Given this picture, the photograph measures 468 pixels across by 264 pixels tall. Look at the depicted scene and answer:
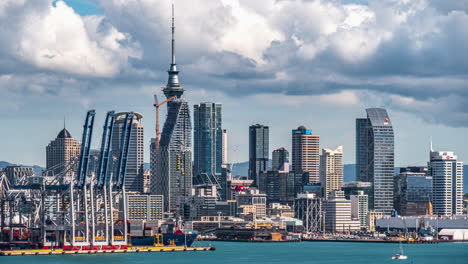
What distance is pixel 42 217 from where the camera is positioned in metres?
166

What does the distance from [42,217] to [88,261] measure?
22569 mm

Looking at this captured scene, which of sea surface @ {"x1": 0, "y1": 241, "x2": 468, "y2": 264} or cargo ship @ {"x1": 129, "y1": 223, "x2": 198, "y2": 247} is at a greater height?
cargo ship @ {"x1": 129, "y1": 223, "x2": 198, "y2": 247}

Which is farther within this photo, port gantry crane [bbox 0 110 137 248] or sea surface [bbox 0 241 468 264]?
port gantry crane [bbox 0 110 137 248]

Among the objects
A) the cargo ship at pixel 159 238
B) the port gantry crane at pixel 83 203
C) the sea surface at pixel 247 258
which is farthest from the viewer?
the cargo ship at pixel 159 238

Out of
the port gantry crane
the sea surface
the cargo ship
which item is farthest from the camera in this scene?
the cargo ship

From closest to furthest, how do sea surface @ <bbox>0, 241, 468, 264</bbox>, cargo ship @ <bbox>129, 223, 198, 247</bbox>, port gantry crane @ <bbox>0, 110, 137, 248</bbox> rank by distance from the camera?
sea surface @ <bbox>0, 241, 468, 264</bbox> < port gantry crane @ <bbox>0, 110, 137, 248</bbox> < cargo ship @ <bbox>129, 223, 198, 247</bbox>

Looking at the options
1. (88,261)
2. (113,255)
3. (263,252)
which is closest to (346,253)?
(263,252)

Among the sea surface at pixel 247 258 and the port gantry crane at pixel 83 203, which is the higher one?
the port gantry crane at pixel 83 203

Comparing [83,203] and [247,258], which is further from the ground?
[83,203]

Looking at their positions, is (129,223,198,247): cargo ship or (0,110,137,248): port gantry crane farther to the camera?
(129,223,198,247): cargo ship

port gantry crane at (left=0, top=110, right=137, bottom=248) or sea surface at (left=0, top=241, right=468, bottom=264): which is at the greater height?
port gantry crane at (left=0, top=110, right=137, bottom=248)

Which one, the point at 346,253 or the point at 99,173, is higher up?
the point at 99,173

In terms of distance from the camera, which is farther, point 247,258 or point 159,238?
point 159,238

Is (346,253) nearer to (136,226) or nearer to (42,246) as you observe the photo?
(136,226)
